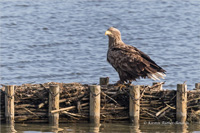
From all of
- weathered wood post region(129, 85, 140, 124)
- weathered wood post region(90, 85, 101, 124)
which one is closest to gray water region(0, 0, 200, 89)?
weathered wood post region(129, 85, 140, 124)

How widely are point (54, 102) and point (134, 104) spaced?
7.17ft

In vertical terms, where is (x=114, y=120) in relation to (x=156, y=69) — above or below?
below

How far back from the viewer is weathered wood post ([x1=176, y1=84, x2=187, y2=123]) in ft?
43.0

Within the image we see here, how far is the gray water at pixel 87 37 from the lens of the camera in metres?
22.1

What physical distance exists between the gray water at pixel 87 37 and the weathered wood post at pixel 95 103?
7.11 m

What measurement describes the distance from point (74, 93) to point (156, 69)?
7.84 ft

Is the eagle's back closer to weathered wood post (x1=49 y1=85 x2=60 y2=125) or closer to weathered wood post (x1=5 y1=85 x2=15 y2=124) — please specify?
weathered wood post (x1=49 y1=85 x2=60 y2=125)

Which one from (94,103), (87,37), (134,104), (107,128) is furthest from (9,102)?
(87,37)

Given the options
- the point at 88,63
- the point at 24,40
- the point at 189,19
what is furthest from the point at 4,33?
the point at 189,19

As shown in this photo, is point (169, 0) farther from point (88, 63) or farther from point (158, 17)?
point (88, 63)

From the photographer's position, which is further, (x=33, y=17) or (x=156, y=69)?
(x=33, y=17)

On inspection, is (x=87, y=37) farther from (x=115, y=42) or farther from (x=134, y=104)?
(x=134, y=104)

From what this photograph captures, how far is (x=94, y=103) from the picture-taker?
1297 centimetres

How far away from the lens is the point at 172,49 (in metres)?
26.9
